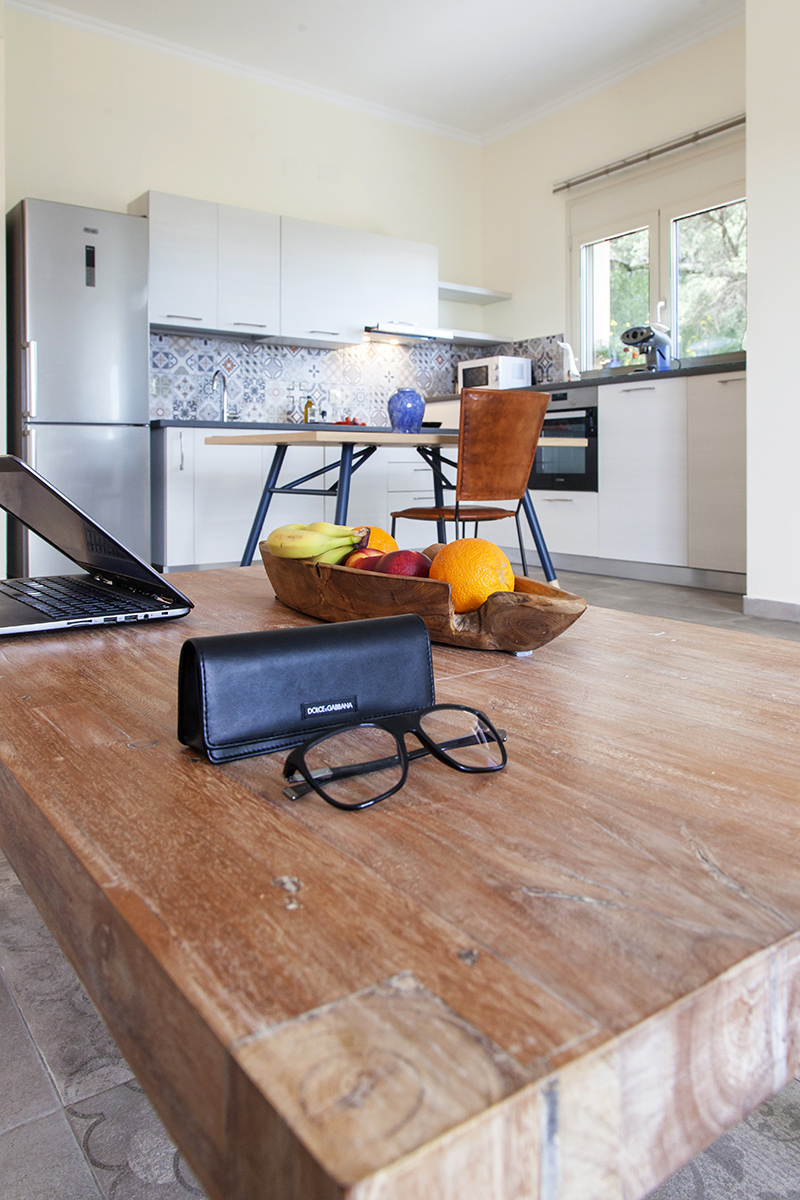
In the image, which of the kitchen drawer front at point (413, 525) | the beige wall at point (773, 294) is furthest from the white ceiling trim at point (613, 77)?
the kitchen drawer front at point (413, 525)

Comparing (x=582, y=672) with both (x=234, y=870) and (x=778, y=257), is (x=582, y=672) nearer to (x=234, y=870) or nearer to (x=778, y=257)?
(x=234, y=870)

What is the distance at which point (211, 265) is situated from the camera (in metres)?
4.71

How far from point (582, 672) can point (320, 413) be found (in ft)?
16.7

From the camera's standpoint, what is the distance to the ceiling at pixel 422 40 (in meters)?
4.53

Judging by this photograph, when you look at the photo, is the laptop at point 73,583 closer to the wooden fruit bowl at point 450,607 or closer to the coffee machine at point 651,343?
the wooden fruit bowl at point 450,607

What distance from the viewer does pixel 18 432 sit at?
4203 millimetres

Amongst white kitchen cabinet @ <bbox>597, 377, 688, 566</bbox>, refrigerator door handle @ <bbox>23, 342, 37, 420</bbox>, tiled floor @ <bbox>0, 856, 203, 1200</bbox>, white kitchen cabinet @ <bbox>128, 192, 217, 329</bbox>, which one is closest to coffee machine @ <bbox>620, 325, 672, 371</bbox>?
white kitchen cabinet @ <bbox>597, 377, 688, 566</bbox>

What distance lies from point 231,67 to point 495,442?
3.56m

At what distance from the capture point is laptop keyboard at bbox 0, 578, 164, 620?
0.98m

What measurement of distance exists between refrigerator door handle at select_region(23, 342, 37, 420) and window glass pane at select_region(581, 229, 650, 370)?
333cm

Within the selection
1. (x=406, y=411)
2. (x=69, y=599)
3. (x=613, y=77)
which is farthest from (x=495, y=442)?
(x=613, y=77)

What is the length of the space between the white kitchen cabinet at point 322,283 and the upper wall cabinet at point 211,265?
88mm

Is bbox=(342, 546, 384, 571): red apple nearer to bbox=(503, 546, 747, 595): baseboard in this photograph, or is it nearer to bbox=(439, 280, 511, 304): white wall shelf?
bbox=(503, 546, 747, 595): baseboard

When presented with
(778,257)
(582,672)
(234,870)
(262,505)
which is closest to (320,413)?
(262,505)
